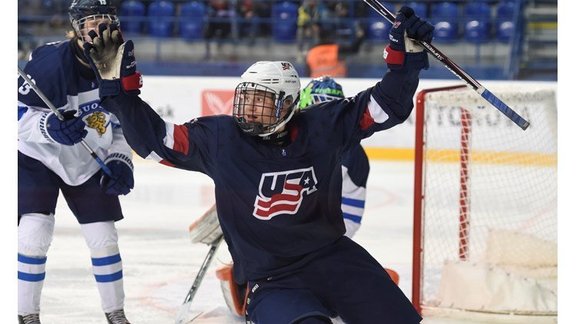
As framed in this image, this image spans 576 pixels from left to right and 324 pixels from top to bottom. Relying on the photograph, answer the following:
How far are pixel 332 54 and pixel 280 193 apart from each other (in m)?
3.90

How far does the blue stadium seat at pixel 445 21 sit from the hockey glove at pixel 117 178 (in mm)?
2611

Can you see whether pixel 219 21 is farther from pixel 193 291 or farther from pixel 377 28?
pixel 193 291

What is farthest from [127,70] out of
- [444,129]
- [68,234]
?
[444,129]

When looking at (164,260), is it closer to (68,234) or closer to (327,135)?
(68,234)

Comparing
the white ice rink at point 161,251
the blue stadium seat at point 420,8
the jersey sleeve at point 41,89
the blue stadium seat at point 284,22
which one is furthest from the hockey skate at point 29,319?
the blue stadium seat at point 284,22

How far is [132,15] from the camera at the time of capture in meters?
5.15

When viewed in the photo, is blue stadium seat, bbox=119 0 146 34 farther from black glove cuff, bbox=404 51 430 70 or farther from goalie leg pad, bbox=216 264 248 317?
black glove cuff, bbox=404 51 430 70

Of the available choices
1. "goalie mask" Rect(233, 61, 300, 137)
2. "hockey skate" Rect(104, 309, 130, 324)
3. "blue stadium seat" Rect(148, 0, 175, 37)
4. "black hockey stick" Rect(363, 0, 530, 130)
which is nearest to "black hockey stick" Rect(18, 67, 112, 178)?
"hockey skate" Rect(104, 309, 130, 324)

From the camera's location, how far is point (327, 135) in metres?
2.51

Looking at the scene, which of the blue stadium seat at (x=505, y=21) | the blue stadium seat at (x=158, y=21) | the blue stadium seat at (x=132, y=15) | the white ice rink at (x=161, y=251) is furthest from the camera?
the blue stadium seat at (x=505, y=21)

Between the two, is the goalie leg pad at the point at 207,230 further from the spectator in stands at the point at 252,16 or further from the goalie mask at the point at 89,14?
the spectator in stands at the point at 252,16

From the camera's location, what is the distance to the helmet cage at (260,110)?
2.42 metres

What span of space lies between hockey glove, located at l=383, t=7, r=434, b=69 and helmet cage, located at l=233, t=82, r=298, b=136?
270 millimetres

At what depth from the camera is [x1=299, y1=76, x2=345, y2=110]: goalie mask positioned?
3.40 m
